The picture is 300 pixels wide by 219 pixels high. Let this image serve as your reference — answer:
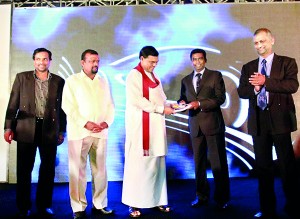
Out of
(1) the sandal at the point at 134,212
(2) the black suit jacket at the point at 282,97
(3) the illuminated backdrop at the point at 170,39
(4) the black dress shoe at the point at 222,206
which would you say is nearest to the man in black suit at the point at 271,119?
(2) the black suit jacket at the point at 282,97

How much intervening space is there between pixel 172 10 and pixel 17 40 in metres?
2.36

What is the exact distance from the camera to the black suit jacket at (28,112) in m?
3.32

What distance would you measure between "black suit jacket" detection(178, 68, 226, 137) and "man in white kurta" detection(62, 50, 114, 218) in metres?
0.94

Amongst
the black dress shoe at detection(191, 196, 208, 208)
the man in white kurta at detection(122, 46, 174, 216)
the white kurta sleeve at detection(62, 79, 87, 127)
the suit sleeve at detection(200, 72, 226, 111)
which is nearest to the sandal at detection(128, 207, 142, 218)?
the man in white kurta at detection(122, 46, 174, 216)

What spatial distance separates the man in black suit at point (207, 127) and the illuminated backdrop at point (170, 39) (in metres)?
1.36

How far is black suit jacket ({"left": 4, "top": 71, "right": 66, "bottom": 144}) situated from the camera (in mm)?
3320

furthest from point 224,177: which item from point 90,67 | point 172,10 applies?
point 172,10

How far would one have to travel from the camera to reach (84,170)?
3254 millimetres

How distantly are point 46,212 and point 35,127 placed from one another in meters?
0.84

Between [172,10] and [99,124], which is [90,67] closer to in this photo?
[99,124]

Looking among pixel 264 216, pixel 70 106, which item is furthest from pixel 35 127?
pixel 264 216

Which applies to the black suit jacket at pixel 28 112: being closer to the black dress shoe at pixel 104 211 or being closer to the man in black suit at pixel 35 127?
the man in black suit at pixel 35 127

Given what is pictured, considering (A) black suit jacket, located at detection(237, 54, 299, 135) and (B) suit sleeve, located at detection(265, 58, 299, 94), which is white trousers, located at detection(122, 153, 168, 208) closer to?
(A) black suit jacket, located at detection(237, 54, 299, 135)

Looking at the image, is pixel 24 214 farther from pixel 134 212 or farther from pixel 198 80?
pixel 198 80
